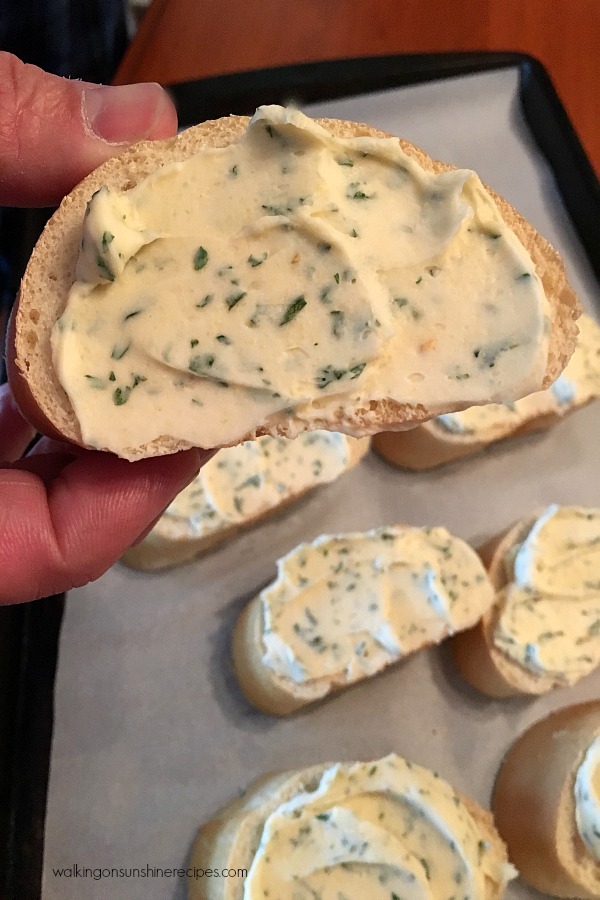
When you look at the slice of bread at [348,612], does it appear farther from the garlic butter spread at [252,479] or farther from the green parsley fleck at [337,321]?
the green parsley fleck at [337,321]

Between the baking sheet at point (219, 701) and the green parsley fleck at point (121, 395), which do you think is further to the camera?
the baking sheet at point (219, 701)

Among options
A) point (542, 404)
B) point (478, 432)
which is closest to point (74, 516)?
point (478, 432)

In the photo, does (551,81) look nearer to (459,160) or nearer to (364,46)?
(459,160)

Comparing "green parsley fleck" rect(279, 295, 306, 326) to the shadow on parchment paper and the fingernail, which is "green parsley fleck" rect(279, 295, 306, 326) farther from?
the shadow on parchment paper

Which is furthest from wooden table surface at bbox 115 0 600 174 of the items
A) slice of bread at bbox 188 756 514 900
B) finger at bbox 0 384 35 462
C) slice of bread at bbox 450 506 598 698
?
slice of bread at bbox 188 756 514 900

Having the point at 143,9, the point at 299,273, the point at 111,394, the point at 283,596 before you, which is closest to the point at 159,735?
the point at 283,596

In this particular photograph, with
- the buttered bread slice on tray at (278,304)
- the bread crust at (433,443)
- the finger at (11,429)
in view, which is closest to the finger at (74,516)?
the buttered bread slice on tray at (278,304)

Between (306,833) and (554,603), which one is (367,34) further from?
(306,833)
